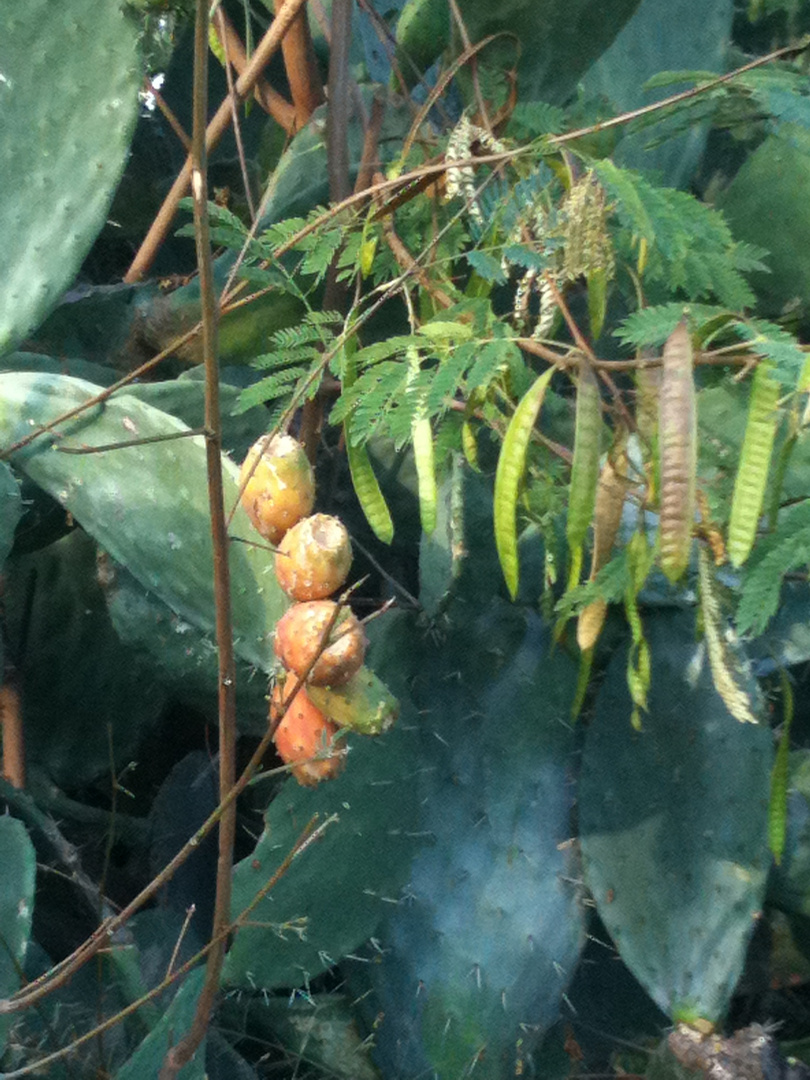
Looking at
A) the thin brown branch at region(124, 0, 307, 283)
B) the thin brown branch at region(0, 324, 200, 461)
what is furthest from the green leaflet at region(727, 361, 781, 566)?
the thin brown branch at region(124, 0, 307, 283)

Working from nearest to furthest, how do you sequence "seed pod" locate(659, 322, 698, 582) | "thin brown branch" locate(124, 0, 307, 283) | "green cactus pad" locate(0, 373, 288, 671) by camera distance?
"seed pod" locate(659, 322, 698, 582), "green cactus pad" locate(0, 373, 288, 671), "thin brown branch" locate(124, 0, 307, 283)

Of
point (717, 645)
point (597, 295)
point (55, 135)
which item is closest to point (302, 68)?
point (55, 135)

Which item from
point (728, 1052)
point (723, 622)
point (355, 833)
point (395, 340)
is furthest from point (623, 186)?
point (728, 1052)

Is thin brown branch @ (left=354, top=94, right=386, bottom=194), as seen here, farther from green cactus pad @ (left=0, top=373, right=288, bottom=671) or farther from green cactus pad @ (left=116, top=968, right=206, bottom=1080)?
green cactus pad @ (left=116, top=968, right=206, bottom=1080)

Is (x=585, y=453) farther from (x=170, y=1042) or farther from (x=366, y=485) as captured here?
(x=170, y=1042)

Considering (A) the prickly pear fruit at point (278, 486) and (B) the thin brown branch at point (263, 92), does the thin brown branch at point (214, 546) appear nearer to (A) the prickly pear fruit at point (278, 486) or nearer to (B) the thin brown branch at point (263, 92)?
(A) the prickly pear fruit at point (278, 486)
